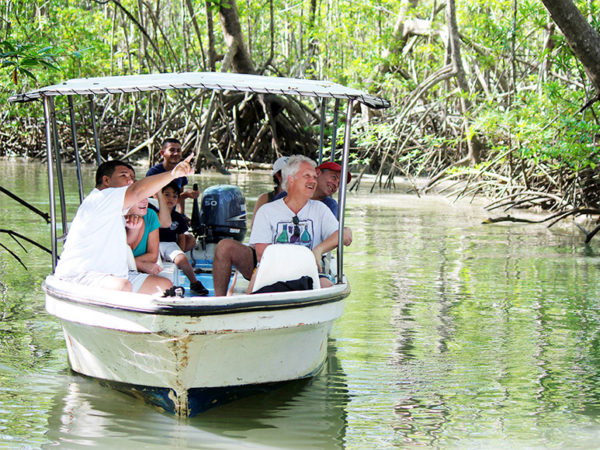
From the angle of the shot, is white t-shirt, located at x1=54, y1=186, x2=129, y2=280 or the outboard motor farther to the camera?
the outboard motor

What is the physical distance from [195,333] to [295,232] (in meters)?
1.19

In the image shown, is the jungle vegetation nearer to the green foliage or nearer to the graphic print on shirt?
the green foliage

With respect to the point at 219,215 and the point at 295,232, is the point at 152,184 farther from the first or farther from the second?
the point at 219,215

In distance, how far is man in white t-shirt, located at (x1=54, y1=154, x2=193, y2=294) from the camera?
4.39 metres

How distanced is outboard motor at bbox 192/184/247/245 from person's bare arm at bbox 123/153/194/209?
2198 mm

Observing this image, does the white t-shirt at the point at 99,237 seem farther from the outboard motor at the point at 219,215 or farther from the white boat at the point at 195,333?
the outboard motor at the point at 219,215

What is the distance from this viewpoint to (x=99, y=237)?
14.6 feet

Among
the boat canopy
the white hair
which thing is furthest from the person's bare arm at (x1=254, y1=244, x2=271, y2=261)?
the boat canopy

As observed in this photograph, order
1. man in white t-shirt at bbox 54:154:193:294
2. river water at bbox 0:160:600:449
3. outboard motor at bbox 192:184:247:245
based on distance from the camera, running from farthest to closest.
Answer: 1. outboard motor at bbox 192:184:247:245
2. man in white t-shirt at bbox 54:154:193:294
3. river water at bbox 0:160:600:449

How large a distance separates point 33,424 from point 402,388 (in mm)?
1778

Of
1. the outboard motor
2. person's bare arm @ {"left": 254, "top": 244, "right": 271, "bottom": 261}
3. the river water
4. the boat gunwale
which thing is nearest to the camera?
the boat gunwale

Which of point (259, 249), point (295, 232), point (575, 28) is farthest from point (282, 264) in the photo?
point (575, 28)

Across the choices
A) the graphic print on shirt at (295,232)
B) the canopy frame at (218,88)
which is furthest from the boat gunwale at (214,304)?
the graphic print on shirt at (295,232)

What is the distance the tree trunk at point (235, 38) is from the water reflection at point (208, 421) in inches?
443
